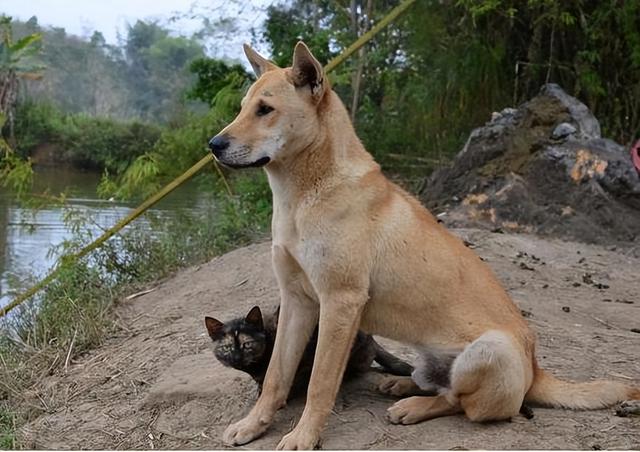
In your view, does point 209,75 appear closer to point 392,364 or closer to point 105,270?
point 105,270

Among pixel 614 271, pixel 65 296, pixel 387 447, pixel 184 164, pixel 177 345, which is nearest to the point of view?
pixel 387 447

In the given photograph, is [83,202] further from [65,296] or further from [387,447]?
[387,447]

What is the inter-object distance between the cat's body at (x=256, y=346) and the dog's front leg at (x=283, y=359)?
191 millimetres

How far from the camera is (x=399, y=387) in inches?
179

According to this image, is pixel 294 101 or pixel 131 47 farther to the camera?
pixel 131 47

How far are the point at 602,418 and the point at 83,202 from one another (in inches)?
338

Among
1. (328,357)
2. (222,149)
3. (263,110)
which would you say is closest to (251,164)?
(222,149)

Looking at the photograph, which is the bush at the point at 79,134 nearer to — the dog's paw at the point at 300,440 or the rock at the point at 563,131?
the rock at the point at 563,131

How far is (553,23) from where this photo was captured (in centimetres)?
1160

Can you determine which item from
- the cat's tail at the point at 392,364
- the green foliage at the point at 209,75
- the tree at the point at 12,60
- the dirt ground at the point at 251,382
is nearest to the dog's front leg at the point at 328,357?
the dirt ground at the point at 251,382

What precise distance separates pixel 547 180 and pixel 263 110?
6.61 metres

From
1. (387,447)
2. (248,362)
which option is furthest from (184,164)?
(387,447)

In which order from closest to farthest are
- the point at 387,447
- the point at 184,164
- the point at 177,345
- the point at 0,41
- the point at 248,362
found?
the point at 387,447, the point at 248,362, the point at 177,345, the point at 0,41, the point at 184,164

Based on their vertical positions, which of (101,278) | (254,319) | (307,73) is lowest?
(101,278)
